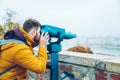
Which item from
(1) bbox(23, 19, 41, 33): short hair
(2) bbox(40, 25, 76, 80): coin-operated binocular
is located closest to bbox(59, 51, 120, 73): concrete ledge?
(2) bbox(40, 25, 76, 80): coin-operated binocular

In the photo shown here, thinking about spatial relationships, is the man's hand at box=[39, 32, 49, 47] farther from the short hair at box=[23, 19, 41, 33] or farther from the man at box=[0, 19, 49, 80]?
→ the short hair at box=[23, 19, 41, 33]

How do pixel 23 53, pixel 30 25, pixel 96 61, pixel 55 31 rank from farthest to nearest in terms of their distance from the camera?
pixel 96 61, pixel 55 31, pixel 30 25, pixel 23 53

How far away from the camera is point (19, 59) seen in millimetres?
2549

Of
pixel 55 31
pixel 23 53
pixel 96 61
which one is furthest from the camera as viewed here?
pixel 96 61

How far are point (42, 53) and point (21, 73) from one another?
257 mm

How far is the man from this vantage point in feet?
8.39

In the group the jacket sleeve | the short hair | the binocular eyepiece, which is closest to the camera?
the jacket sleeve

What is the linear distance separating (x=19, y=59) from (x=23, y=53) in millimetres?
60

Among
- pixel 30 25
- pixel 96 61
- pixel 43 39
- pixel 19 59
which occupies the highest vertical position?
pixel 30 25

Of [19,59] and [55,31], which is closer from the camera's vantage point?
[19,59]

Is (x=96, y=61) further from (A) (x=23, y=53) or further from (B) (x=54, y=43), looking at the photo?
(A) (x=23, y=53)

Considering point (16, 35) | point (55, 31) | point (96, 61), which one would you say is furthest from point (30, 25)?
point (96, 61)

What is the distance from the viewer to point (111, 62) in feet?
9.41

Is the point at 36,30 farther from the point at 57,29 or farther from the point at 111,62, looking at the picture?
the point at 111,62
